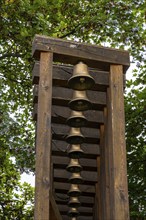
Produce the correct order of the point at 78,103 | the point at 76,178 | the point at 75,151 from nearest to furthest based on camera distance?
the point at 78,103
the point at 75,151
the point at 76,178

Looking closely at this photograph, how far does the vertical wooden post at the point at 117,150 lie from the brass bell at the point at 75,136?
0.59m

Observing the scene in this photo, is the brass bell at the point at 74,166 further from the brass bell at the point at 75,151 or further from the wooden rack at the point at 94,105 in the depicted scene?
the wooden rack at the point at 94,105

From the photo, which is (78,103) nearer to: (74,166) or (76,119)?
(76,119)

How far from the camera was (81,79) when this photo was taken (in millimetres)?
4988

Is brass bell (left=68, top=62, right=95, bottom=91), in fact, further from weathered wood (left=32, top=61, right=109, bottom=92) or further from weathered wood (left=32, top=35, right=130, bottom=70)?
weathered wood (left=32, top=61, right=109, bottom=92)

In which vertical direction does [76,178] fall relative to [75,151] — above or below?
below

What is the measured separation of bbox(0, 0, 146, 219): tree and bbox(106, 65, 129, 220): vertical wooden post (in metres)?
5.78

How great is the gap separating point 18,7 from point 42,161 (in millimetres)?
7548

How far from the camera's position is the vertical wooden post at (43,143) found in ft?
13.8

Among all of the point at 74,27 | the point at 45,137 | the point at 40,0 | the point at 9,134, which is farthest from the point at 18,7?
the point at 45,137

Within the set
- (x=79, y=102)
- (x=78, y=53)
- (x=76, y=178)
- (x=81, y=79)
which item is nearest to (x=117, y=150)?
(x=79, y=102)

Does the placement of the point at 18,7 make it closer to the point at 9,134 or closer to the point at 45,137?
the point at 9,134

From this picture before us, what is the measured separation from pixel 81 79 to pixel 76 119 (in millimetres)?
541

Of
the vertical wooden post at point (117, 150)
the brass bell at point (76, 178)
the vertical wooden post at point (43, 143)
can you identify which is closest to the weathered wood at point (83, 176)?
the brass bell at point (76, 178)
